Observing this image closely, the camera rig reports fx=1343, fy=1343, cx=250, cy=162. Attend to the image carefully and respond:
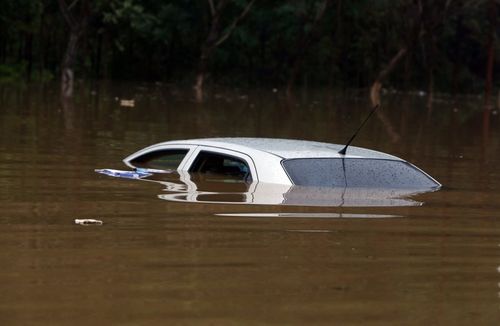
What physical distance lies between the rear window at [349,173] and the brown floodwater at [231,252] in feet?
0.74

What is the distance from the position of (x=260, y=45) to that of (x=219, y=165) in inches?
2091

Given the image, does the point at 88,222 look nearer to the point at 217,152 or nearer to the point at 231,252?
the point at 231,252

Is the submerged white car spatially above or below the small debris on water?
above

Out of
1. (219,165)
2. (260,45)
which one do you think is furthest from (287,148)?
(260,45)

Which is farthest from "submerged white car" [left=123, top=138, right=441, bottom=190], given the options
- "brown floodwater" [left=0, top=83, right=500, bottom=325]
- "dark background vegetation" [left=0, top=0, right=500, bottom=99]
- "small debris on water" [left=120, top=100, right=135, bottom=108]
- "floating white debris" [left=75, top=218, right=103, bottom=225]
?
"dark background vegetation" [left=0, top=0, right=500, bottom=99]

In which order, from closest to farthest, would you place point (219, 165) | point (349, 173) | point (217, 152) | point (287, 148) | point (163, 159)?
point (349, 173)
point (287, 148)
point (217, 152)
point (219, 165)
point (163, 159)

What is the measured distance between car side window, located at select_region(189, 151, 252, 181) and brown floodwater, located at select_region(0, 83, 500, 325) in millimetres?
197

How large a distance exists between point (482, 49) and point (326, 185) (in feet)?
199

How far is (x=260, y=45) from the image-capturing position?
213ft

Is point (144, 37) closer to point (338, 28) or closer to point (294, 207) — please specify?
point (338, 28)

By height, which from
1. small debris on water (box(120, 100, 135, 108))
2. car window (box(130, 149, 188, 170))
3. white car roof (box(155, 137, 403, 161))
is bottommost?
small debris on water (box(120, 100, 135, 108))

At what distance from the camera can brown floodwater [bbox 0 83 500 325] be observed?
261 inches

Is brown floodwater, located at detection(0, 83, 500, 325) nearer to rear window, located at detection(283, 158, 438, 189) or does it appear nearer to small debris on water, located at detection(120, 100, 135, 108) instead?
rear window, located at detection(283, 158, 438, 189)

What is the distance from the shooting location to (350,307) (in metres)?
6.77
